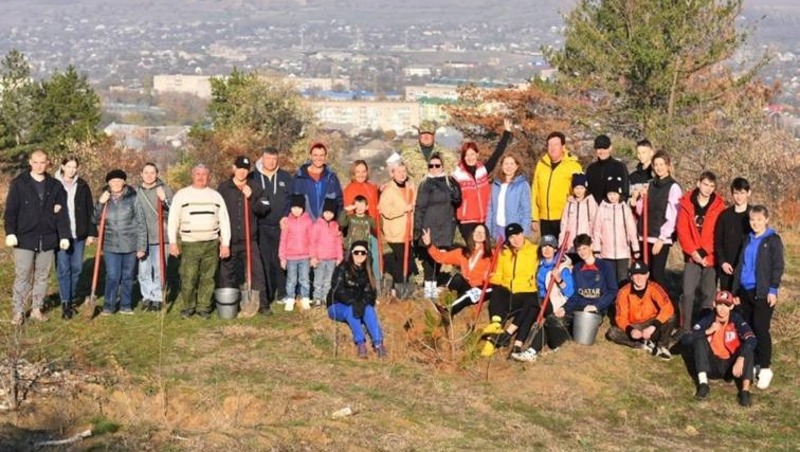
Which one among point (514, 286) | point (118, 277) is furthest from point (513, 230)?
point (118, 277)

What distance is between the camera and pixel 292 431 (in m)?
7.08

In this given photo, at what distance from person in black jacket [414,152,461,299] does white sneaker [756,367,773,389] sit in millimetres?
3358

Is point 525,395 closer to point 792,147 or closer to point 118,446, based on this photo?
point 118,446

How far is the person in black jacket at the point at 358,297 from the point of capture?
9.32m

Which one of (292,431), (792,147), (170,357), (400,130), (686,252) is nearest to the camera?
(292,431)

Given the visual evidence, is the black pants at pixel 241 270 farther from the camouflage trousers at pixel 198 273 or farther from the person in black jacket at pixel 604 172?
the person in black jacket at pixel 604 172

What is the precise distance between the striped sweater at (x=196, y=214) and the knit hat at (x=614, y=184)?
12.8 ft

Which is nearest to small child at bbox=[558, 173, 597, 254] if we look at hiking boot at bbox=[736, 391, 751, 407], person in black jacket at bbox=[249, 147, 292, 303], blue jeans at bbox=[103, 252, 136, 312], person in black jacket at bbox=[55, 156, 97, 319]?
hiking boot at bbox=[736, 391, 751, 407]

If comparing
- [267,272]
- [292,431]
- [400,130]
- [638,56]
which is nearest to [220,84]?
[638,56]

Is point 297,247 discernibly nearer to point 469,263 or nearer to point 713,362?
point 469,263

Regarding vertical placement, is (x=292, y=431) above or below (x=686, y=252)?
below

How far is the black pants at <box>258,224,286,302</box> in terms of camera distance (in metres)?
10.7

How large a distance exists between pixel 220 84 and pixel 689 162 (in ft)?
114

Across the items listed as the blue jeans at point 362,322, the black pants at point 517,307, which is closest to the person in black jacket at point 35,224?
the blue jeans at point 362,322
